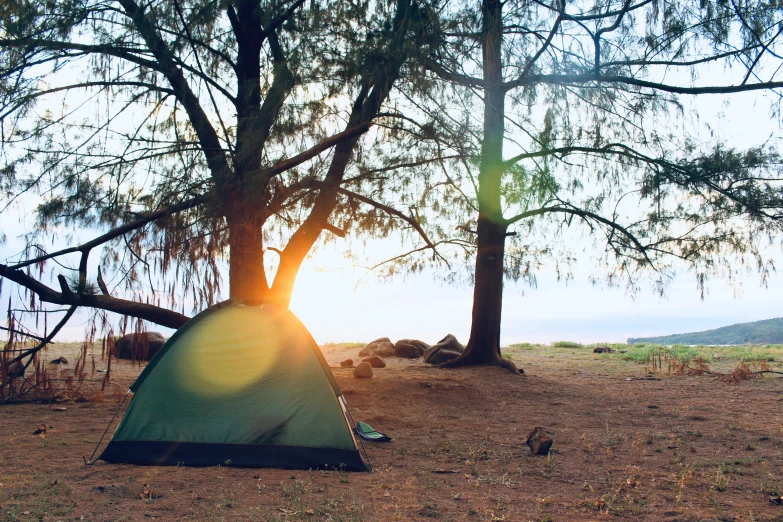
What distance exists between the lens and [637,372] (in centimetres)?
1090

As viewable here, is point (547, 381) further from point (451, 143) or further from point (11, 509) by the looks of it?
point (11, 509)

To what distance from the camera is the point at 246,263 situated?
7922 mm

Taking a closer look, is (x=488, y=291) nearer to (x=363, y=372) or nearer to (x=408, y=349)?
(x=363, y=372)

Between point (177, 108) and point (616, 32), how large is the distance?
5785 millimetres

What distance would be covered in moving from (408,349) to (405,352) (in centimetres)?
10

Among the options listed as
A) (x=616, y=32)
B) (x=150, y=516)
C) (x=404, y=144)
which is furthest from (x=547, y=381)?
(x=150, y=516)

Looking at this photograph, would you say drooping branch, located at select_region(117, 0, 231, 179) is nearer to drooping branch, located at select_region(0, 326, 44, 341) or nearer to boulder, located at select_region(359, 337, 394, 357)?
drooping branch, located at select_region(0, 326, 44, 341)

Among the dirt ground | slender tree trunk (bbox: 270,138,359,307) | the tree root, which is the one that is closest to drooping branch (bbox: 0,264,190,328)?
the dirt ground

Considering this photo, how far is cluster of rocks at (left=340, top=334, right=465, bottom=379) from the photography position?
1046 cm

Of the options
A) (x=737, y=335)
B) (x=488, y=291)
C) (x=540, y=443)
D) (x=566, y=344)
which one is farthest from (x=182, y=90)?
(x=737, y=335)

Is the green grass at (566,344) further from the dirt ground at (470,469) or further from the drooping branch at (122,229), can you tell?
the drooping branch at (122,229)

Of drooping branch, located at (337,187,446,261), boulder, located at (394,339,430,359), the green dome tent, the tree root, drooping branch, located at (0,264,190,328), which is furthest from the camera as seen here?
boulder, located at (394,339,430,359)

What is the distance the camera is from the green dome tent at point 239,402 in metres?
4.82

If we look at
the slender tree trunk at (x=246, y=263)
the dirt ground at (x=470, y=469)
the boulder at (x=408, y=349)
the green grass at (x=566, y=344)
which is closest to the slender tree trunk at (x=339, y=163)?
the slender tree trunk at (x=246, y=263)
